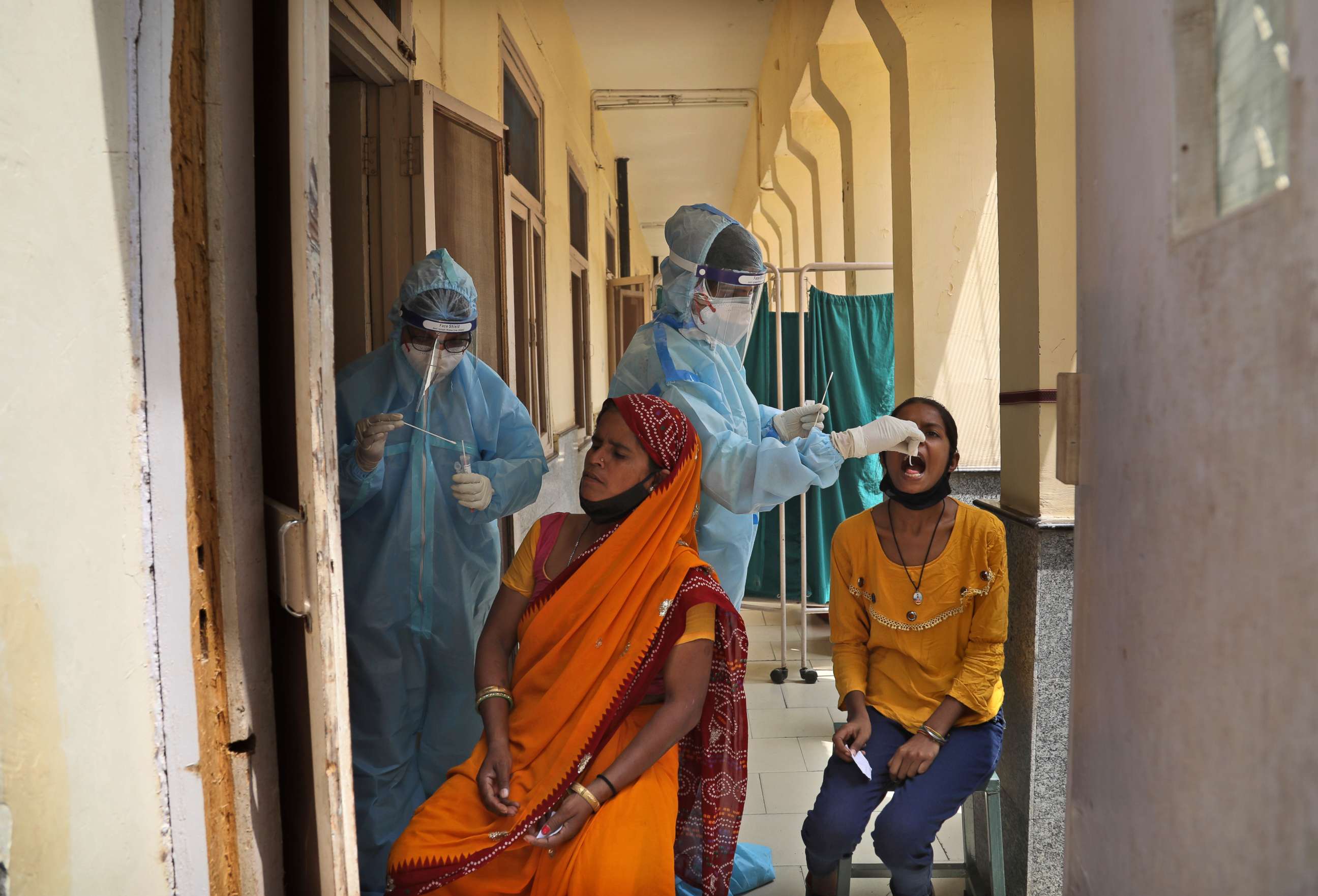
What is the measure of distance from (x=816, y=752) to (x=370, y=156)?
2.65 metres

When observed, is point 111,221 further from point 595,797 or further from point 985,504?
point 985,504

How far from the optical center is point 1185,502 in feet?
2.85

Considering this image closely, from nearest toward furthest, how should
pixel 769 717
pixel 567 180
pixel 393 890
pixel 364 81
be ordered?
pixel 393 890 → pixel 364 81 → pixel 769 717 → pixel 567 180

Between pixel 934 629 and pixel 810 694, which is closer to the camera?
pixel 934 629

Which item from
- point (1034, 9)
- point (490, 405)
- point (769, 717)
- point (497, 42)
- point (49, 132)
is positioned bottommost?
point (769, 717)

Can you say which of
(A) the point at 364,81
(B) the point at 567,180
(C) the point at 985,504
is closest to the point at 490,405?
(A) the point at 364,81

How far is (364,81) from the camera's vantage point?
2867 mm

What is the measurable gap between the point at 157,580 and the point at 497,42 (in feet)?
11.5

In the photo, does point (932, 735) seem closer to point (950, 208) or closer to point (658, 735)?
point (658, 735)

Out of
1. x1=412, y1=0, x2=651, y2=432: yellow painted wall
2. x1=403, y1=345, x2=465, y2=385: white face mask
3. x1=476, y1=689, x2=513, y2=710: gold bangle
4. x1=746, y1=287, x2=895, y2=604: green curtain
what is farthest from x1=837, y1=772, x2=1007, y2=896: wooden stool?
x1=412, y1=0, x2=651, y2=432: yellow painted wall

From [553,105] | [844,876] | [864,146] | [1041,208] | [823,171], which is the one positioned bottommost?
[844,876]

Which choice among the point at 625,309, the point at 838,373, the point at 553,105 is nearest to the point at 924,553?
the point at 838,373

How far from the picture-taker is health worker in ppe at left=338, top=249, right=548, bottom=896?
2.30 metres

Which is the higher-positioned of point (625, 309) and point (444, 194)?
point (625, 309)
